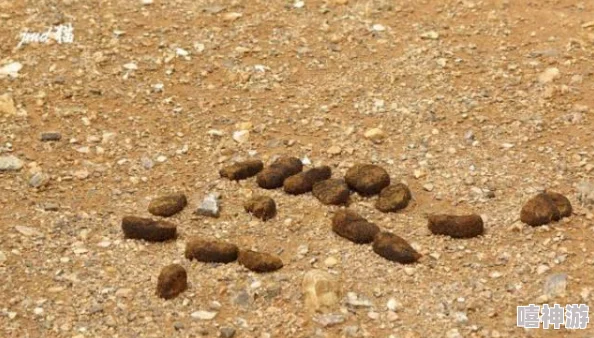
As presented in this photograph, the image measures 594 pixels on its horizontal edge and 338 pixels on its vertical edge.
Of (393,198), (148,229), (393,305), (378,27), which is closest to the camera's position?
(393,305)

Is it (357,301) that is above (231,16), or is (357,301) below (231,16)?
below

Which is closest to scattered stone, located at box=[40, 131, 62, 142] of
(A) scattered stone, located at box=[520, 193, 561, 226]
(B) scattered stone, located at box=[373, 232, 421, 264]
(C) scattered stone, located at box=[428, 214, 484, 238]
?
(B) scattered stone, located at box=[373, 232, 421, 264]

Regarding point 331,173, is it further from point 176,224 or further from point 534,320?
point 534,320

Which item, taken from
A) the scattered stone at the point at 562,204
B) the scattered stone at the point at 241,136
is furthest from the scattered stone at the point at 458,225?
the scattered stone at the point at 241,136

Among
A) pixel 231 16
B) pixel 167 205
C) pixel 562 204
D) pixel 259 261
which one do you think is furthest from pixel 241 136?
pixel 562 204

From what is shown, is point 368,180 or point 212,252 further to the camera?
point 368,180

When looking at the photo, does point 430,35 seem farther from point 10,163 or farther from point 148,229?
point 10,163

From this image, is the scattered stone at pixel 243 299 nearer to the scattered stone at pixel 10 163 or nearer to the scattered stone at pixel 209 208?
the scattered stone at pixel 209 208
